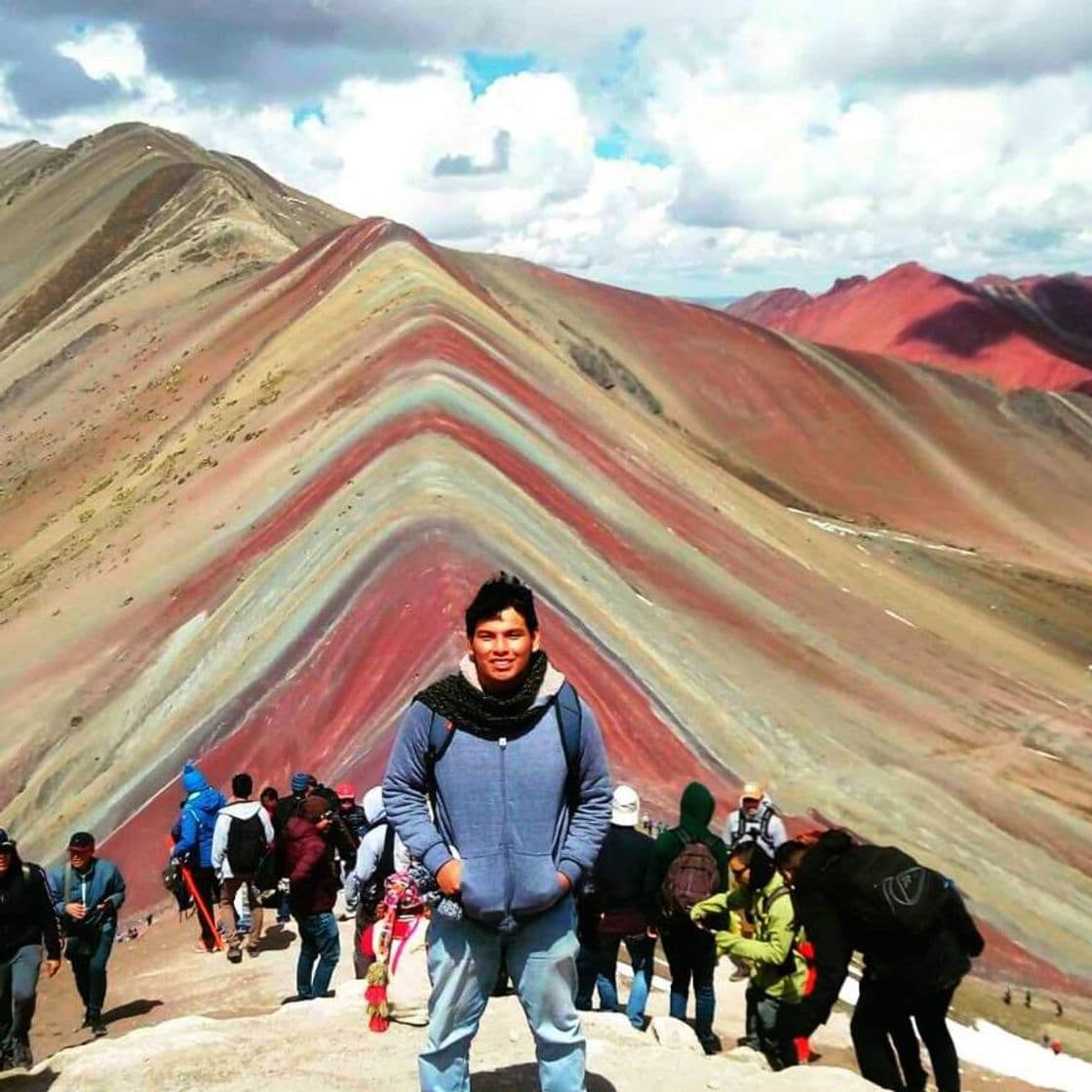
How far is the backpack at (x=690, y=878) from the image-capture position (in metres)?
6.42

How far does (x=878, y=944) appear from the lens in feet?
17.6

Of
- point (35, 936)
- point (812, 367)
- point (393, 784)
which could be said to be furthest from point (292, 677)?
point (812, 367)

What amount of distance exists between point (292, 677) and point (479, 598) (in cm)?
1100

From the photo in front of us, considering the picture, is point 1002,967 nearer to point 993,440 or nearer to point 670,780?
point 670,780

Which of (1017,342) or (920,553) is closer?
(920,553)

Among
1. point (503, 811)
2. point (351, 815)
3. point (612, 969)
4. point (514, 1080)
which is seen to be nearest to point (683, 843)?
point (612, 969)

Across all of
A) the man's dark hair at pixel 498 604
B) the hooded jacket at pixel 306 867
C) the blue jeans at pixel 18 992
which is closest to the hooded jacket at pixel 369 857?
the hooded jacket at pixel 306 867

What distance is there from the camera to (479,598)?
173 inches

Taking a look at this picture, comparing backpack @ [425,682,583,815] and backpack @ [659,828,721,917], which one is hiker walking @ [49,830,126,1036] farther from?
backpack @ [425,682,583,815]

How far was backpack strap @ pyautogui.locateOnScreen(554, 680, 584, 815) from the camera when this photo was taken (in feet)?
14.4

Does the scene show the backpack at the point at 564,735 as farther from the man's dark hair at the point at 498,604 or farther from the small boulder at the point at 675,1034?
the small boulder at the point at 675,1034

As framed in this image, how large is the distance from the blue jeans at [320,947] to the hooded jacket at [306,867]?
0.05 metres

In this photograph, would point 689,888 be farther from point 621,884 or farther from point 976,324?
point 976,324

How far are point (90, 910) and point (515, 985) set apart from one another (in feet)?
15.0
